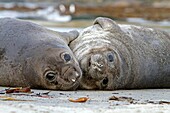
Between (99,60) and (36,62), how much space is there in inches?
27.2

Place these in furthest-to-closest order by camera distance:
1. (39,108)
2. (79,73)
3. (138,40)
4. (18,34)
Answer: (138,40), (18,34), (79,73), (39,108)

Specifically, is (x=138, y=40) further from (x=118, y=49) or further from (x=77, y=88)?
(x=77, y=88)

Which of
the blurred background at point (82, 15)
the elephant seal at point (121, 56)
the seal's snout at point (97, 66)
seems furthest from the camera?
the blurred background at point (82, 15)

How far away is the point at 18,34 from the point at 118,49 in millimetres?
1108

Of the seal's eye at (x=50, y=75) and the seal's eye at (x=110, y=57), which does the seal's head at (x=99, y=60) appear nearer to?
the seal's eye at (x=110, y=57)

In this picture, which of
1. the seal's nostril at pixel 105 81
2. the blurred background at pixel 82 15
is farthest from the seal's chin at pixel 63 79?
the blurred background at pixel 82 15

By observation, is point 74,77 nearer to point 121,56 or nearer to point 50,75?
point 50,75

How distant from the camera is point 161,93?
6.78 m

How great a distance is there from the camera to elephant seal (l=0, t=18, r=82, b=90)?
20.2 ft

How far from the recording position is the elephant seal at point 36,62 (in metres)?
6.16

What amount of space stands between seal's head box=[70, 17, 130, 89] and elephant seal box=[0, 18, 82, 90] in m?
0.23

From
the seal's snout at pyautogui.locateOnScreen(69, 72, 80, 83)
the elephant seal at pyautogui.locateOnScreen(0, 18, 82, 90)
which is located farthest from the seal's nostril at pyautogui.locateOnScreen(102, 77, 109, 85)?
the seal's snout at pyautogui.locateOnScreen(69, 72, 80, 83)

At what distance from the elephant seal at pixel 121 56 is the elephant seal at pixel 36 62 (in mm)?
282

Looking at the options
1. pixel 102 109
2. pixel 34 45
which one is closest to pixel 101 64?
pixel 34 45
